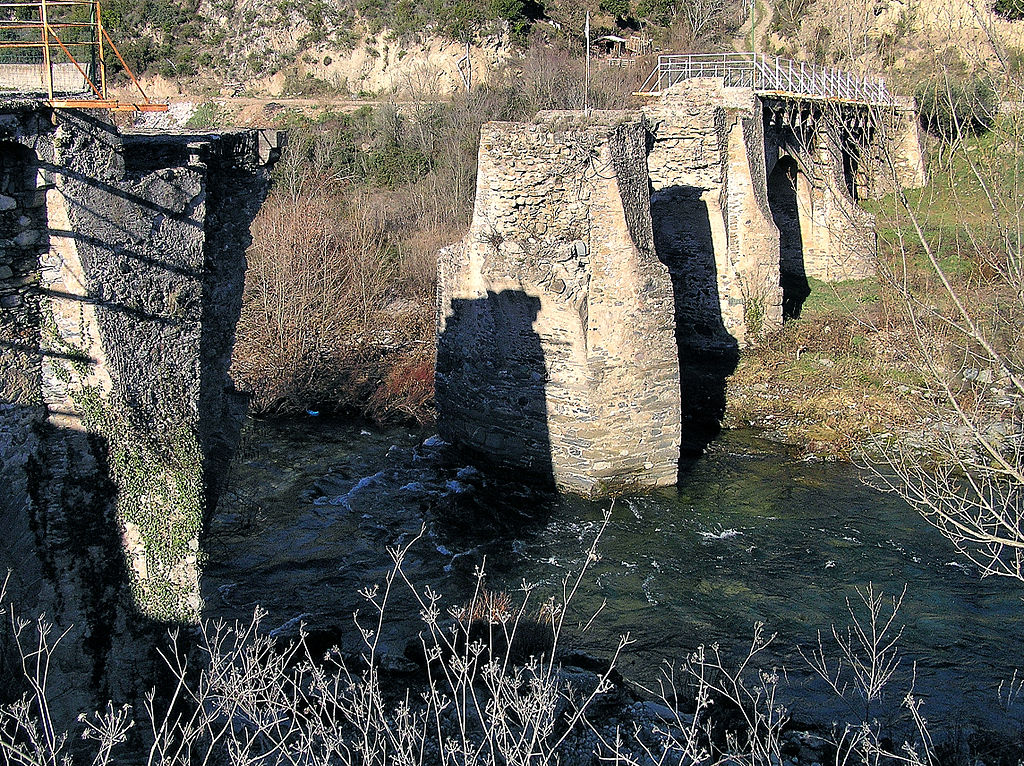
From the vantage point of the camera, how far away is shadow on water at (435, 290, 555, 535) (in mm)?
11633

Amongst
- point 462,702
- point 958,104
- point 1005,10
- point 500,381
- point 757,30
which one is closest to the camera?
point 462,702

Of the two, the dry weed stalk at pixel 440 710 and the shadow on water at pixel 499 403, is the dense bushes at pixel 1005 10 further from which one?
the dry weed stalk at pixel 440 710

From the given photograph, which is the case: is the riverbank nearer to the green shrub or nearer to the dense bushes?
the green shrub

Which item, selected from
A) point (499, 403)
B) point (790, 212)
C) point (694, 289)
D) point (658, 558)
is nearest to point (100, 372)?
point (658, 558)

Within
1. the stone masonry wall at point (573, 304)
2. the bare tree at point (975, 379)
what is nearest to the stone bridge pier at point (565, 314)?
the stone masonry wall at point (573, 304)

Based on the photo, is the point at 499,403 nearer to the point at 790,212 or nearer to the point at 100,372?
the point at 100,372

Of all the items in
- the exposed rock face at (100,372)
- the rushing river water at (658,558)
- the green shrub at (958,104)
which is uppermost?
the green shrub at (958,104)

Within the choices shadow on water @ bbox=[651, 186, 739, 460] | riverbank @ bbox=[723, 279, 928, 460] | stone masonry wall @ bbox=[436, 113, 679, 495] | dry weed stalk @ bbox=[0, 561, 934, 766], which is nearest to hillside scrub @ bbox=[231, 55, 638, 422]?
stone masonry wall @ bbox=[436, 113, 679, 495]

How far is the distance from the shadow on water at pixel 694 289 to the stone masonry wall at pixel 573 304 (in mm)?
3790

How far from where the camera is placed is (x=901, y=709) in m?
7.68

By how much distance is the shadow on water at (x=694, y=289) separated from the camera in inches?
626

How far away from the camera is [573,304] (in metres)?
11.4

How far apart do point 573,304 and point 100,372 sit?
636cm

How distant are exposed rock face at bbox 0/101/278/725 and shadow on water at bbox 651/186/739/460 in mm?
10043
